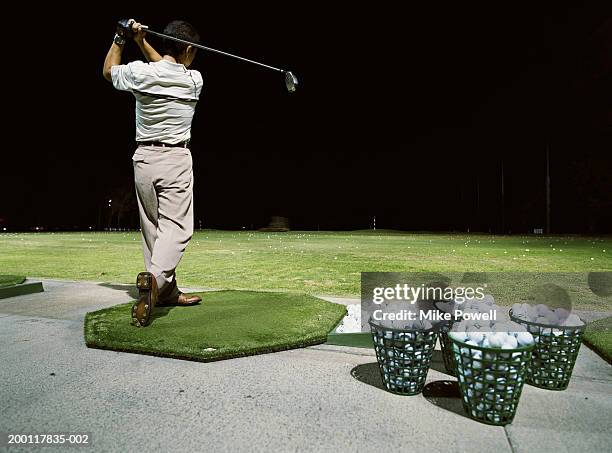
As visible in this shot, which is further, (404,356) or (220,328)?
(220,328)

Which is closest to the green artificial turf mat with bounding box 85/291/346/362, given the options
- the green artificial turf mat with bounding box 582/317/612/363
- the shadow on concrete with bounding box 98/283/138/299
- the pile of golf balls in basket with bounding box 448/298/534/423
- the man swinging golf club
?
the man swinging golf club

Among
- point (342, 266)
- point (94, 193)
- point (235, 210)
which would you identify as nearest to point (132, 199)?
point (94, 193)

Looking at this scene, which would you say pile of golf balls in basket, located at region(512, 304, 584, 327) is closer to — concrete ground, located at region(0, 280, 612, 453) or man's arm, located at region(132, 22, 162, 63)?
concrete ground, located at region(0, 280, 612, 453)

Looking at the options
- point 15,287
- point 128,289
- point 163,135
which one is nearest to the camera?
point 163,135

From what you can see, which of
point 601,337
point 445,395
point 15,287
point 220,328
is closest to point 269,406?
point 445,395

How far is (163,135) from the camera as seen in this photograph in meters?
4.00

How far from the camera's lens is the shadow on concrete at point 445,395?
2391 mm

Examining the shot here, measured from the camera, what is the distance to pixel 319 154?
75.5 meters

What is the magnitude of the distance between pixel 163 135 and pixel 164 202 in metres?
0.59

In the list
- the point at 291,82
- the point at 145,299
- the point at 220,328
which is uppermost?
the point at 291,82

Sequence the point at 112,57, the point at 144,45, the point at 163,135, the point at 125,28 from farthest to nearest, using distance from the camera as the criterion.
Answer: the point at 163,135
the point at 144,45
the point at 112,57
the point at 125,28

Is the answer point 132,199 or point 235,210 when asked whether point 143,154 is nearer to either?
point 235,210

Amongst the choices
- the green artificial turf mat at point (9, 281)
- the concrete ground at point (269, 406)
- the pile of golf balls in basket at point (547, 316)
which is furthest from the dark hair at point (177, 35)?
the green artificial turf mat at point (9, 281)

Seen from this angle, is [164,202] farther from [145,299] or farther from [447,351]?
[447,351]
